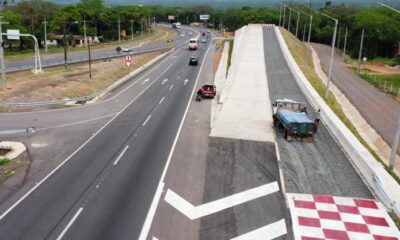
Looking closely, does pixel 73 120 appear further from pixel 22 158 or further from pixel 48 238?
pixel 48 238

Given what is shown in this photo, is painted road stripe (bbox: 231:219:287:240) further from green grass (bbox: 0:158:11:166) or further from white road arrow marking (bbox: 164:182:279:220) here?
green grass (bbox: 0:158:11:166)

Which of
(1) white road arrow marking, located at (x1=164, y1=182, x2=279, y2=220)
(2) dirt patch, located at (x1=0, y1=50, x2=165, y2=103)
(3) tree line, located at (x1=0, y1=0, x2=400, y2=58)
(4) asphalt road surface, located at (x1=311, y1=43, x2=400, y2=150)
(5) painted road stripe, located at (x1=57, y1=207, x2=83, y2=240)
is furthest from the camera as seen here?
(3) tree line, located at (x1=0, y1=0, x2=400, y2=58)

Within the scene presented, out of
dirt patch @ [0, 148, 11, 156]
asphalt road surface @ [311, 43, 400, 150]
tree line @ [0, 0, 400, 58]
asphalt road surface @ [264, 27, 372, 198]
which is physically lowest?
asphalt road surface @ [311, 43, 400, 150]

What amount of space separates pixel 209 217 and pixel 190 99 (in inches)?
996

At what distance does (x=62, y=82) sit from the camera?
48562mm

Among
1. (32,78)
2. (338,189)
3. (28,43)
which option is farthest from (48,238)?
(28,43)

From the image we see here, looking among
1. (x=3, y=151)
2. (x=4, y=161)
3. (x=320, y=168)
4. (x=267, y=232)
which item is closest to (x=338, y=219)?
(x=267, y=232)

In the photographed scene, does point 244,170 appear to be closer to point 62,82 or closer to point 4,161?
point 4,161

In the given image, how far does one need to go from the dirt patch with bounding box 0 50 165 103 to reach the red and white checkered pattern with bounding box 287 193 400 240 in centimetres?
2970

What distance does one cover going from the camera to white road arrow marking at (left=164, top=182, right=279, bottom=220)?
63.0ft

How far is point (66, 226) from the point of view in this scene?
17.7 metres

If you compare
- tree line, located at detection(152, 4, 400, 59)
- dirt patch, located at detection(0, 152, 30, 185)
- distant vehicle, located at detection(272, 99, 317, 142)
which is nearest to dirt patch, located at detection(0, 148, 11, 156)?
dirt patch, located at detection(0, 152, 30, 185)

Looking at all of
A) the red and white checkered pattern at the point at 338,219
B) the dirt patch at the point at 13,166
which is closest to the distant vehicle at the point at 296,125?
the red and white checkered pattern at the point at 338,219

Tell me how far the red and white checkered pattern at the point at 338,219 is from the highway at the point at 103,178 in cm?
695
